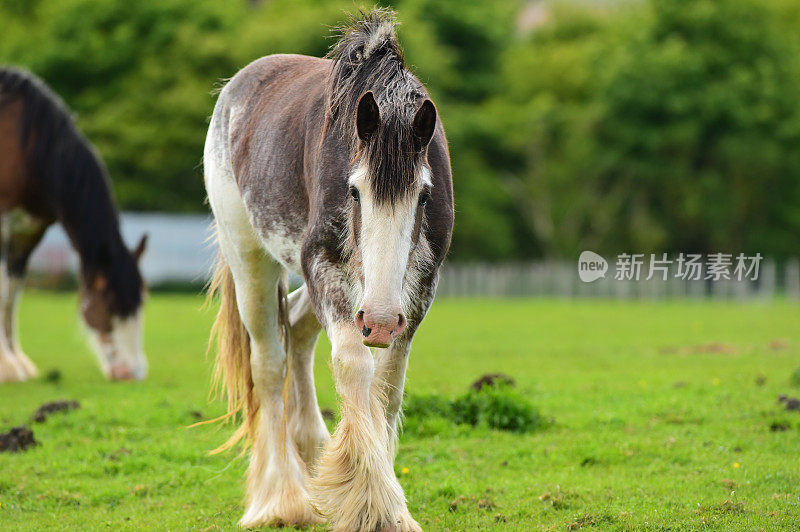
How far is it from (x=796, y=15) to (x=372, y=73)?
180 feet

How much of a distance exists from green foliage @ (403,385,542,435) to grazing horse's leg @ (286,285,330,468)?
1.69 m

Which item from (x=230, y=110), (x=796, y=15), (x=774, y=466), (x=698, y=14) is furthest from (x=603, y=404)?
(x=796, y=15)

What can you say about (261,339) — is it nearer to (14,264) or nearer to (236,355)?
(236,355)

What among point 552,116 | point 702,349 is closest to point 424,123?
point 702,349

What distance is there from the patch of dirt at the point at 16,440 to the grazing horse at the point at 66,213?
4.30m

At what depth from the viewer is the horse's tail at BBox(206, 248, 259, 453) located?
5777mm

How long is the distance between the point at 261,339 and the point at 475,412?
8.45 feet

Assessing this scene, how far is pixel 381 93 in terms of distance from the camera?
169 inches

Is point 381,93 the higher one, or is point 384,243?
point 381,93

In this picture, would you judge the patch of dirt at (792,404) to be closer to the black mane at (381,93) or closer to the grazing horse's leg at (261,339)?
the grazing horse's leg at (261,339)

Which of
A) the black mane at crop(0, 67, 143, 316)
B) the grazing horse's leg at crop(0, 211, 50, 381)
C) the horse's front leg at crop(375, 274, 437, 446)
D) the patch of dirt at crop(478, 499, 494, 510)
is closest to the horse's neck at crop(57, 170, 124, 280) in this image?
the black mane at crop(0, 67, 143, 316)

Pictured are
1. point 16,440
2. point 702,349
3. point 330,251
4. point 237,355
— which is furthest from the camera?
point 702,349

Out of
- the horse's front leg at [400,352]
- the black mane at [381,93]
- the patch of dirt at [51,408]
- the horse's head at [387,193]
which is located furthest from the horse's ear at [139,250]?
the horse's head at [387,193]

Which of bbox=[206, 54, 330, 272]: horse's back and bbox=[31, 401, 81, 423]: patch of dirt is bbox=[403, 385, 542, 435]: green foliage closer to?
bbox=[206, 54, 330, 272]: horse's back
